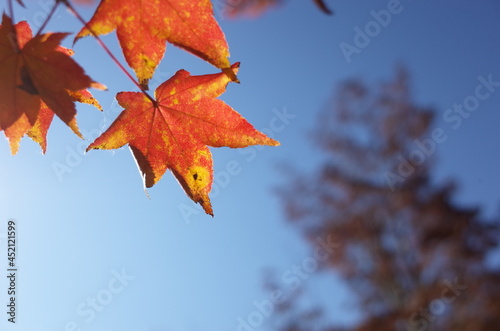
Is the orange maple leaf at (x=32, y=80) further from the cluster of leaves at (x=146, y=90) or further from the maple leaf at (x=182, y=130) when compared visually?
the maple leaf at (x=182, y=130)

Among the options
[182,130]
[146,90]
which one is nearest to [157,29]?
[146,90]

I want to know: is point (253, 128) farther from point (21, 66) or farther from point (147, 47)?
point (21, 66)

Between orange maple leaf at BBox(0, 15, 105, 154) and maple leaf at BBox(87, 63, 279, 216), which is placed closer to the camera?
orange maple leaf at BBox(0, 15, 105, 154)

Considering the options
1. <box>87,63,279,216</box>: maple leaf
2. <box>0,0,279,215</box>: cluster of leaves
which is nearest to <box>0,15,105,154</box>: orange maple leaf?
<box>0,0,279,215</box>: cluster of leaves

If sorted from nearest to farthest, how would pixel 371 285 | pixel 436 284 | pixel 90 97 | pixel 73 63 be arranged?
pixel 73 63 < pixel 90 97 < pixel 436 284 < pixel 371 285

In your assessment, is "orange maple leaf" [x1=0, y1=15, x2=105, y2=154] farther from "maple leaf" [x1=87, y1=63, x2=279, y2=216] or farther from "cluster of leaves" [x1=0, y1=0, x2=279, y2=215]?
"maple leaf" [x1=87, y1=63, x2=279, y2=216]

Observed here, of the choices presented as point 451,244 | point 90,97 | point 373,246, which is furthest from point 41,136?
point 451,244

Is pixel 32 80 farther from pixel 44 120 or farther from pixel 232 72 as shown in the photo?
pixel 232 72

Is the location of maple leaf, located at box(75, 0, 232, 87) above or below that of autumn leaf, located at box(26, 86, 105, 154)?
above
